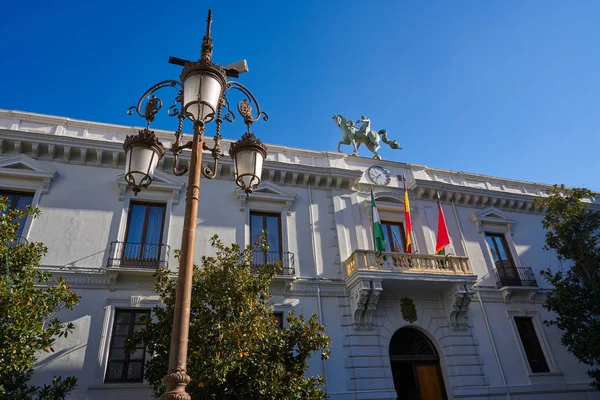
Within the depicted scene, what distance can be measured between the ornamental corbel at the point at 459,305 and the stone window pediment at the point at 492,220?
12.1 feet

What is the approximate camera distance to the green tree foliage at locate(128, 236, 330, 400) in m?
7.52

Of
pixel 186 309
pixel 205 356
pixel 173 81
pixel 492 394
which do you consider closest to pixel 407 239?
pixel 492 394

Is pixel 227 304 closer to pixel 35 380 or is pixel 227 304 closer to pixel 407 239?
pixel 35 380

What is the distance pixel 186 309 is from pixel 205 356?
3.65 metres

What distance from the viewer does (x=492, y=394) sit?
1241 cm

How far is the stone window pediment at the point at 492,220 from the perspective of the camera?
16078mm

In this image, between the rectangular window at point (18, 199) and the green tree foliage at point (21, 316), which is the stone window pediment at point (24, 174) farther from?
the green tree foliage at point (21, 316)

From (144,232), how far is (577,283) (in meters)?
13.8

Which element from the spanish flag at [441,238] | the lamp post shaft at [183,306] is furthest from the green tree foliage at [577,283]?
the lamp post shaft at [183,306]

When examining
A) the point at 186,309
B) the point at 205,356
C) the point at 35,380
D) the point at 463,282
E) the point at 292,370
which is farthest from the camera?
the point at 463,282

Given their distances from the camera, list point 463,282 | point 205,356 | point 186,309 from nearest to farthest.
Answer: point 186,309 < point 205,356 < point 463,282

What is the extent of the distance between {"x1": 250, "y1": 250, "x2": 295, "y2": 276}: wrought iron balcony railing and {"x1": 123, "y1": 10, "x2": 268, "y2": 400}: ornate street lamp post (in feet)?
21.5

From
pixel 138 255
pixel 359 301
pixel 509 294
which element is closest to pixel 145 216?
A: pixel 138 255

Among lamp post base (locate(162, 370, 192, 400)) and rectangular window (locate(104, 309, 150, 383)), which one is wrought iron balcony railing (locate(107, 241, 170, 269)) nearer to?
rectangular window (locate(104, 309, 150, 383))
